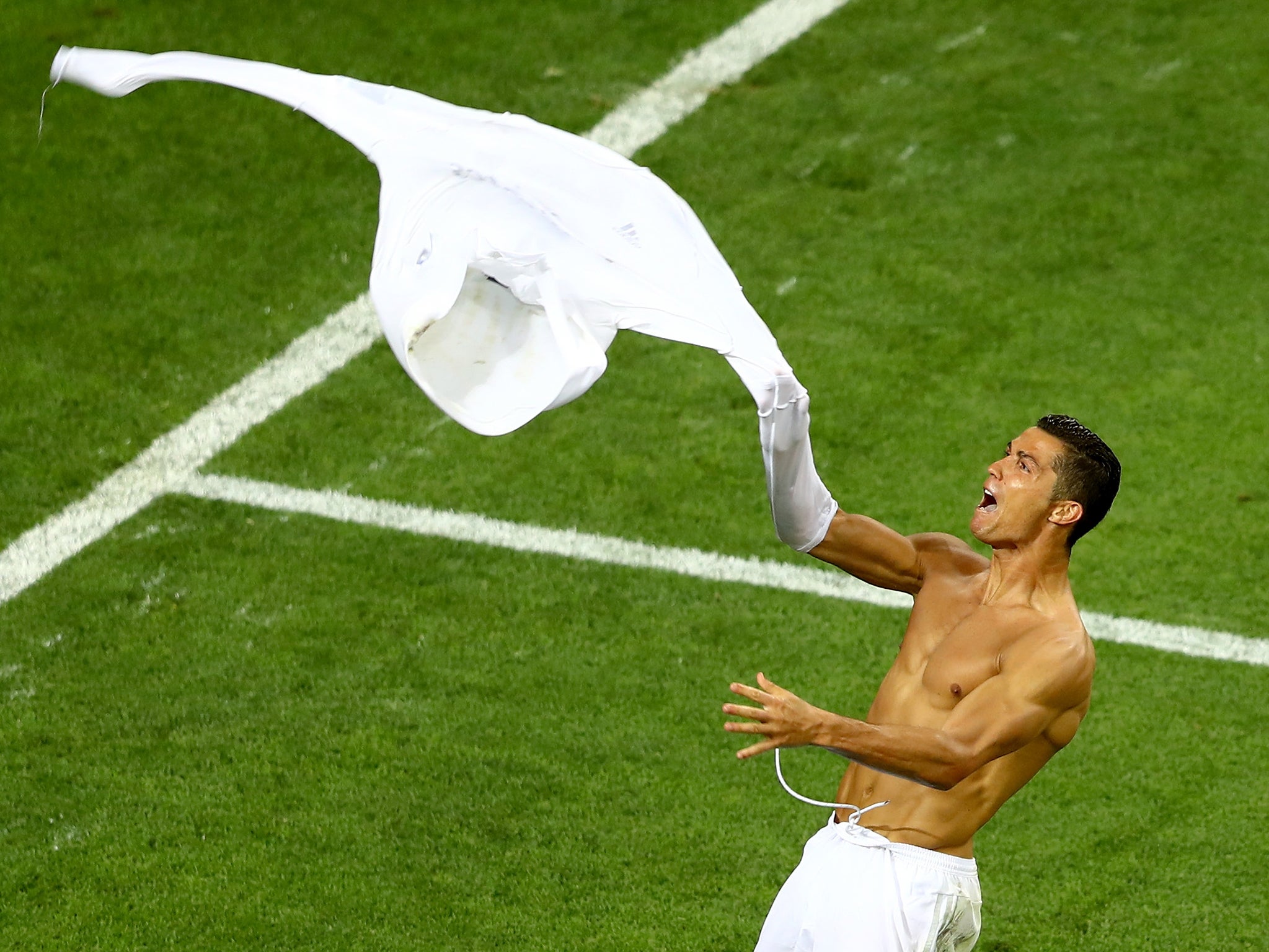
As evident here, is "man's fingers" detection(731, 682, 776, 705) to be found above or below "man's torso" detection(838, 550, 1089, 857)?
above

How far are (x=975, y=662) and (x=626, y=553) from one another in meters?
2.67

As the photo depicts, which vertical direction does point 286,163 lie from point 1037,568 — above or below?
below

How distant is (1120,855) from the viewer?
17.4 ft

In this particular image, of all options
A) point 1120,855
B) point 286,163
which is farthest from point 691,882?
point 286,163

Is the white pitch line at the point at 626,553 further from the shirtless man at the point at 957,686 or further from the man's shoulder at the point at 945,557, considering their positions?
the shirtless man at the point at 957,686

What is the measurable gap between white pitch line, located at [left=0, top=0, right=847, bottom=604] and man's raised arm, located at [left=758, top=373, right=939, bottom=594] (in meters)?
3.22

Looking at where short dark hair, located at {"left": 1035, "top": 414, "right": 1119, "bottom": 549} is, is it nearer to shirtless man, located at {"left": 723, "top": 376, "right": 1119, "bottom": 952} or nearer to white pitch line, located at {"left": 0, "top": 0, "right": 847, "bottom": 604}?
shirtless man, located at {"left": 723, "top": 376, "right": 1119, "bottom": 952}

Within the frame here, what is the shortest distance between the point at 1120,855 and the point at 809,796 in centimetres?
89

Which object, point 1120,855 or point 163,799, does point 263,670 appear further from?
point 1120,855

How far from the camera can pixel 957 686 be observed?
3.97 m

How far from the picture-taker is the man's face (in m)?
3.98

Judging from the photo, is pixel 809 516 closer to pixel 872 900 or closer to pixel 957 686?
pixel 957 686

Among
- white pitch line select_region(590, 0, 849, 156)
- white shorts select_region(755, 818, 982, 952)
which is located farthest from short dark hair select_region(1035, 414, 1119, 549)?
white pitch line select_region(590, 0, 849, 156)

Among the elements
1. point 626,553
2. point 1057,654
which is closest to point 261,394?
point 626,553
